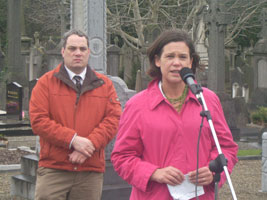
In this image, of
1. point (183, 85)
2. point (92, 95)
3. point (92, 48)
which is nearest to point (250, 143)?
point (92, 48)

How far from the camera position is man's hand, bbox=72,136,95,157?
4973mm

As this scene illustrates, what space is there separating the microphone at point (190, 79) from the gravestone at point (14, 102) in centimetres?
1439

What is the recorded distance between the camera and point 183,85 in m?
3.72

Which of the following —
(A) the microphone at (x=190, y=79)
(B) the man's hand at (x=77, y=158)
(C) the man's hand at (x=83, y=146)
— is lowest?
(B) the man's hand at (x=77, y=158)

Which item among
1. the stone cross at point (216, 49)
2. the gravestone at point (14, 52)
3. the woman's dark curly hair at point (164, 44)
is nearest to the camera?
the woman's dark curly hair at point (164, 44)

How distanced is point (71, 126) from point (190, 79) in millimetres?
1906

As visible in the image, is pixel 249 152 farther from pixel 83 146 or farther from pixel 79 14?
pixel 83 146

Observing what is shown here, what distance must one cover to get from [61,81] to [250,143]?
10.6m

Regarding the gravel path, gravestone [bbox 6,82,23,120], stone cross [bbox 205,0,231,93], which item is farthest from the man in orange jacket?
gravestone [bbox 6,82,23,120]

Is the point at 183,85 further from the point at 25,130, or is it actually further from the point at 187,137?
the point at 25,130

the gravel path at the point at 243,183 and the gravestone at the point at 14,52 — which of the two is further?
the gravestone at the point at 14,52

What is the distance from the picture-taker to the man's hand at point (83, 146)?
4.97 m

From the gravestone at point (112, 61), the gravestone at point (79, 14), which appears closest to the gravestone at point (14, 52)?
the gravestone at point (112, 61)

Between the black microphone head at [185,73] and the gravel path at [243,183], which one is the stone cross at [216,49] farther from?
the black microphone head at [185,73]
